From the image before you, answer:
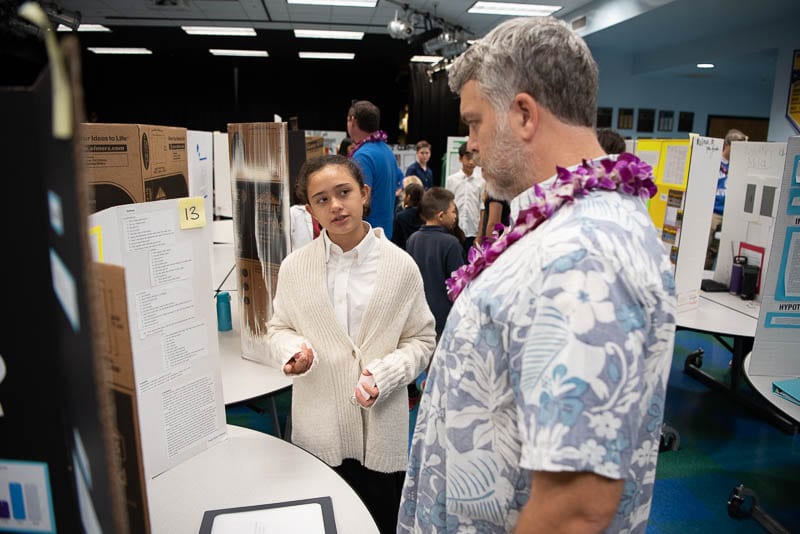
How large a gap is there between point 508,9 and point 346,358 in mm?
7405

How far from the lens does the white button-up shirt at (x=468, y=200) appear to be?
5.38m

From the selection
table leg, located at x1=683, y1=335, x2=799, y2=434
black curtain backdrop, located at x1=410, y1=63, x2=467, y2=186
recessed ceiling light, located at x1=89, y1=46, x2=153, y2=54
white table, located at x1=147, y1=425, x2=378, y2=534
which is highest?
recessed ceiling light, located at x1=89, y1=46, x2=153, y2=54

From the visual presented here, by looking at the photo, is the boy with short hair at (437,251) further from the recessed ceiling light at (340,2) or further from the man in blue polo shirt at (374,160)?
the recessed ceiling light at (340,2)

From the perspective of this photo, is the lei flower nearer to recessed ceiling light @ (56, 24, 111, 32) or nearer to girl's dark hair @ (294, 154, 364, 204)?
girl's dark hair @ (294, 154, 364, 204)

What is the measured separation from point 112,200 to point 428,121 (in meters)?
11.4

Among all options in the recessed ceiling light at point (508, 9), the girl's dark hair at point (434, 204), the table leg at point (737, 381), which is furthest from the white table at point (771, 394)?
the recessed ceiling light at point (508, 9)

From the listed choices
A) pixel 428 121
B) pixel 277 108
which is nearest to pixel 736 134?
pixel 428 121

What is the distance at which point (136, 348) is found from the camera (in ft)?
3.59

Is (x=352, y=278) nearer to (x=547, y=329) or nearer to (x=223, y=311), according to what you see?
(x=223, y=311)

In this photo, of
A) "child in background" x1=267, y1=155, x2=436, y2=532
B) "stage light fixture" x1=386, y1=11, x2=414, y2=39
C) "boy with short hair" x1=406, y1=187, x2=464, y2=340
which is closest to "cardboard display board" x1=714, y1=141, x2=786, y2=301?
"boy with short hair" x1=406, y1=187, x2=464, y2=340

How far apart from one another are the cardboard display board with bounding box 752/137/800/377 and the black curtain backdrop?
390 inches

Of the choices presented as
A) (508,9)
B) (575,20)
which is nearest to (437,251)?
(508,9)

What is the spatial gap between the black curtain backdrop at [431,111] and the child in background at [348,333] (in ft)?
33.3

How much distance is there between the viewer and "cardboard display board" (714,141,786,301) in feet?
9.16
